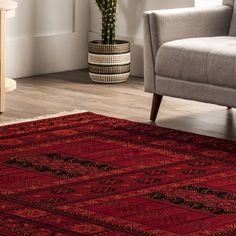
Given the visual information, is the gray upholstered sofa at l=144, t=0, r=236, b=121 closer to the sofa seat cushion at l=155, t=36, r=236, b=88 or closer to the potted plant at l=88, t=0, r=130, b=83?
the sofa seat cushion at l=155, t=36, r=236, b=88

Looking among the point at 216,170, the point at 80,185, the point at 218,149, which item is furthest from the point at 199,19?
the point at 80,185

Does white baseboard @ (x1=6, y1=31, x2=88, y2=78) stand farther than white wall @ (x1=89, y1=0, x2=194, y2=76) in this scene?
No

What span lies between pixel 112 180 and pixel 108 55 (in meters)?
2.24

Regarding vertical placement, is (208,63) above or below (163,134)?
above

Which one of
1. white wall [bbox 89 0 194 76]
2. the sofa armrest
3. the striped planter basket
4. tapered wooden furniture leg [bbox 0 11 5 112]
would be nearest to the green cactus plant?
the striped planter basket

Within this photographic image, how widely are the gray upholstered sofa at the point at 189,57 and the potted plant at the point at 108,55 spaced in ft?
3.19

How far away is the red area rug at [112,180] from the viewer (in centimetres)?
304

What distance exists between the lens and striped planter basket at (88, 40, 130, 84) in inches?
225

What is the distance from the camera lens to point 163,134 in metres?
4.32

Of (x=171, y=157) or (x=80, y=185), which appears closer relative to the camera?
(x=80, y=185)

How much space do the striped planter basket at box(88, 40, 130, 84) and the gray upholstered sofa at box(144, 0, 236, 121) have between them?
3.18 feet

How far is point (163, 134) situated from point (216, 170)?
2.13ft

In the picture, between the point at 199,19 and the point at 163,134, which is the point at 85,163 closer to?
the point at 163,134

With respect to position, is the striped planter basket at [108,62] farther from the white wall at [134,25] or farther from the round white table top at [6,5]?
the round white table top at [6,5]
